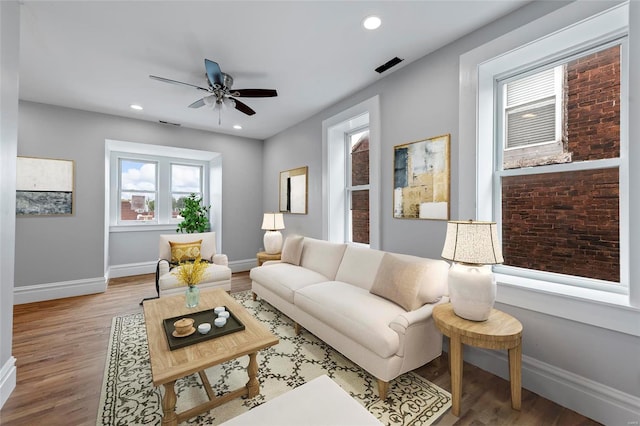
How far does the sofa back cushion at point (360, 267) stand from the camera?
2584 millimetres

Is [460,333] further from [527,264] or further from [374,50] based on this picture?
[374,50]

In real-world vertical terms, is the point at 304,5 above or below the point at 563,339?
above

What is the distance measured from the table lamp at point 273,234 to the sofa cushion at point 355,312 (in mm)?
1786

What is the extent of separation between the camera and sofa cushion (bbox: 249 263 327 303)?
276cm

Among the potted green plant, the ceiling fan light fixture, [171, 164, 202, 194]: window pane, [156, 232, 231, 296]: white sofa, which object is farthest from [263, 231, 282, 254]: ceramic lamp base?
[171, 164, 202, 194]: window pane

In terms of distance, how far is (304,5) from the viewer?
6.28 ft

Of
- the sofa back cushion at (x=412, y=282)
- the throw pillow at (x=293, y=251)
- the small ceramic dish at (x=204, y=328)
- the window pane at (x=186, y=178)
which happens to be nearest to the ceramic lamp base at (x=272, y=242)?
the throw pillow at (x=293, y=251)

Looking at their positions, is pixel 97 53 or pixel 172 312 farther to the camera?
pixel 97 53

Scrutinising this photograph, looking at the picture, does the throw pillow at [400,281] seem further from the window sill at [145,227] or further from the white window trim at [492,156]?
the window sill at [145,227]

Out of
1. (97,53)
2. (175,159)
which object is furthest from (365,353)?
(175,159)

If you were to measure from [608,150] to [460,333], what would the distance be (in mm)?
1614

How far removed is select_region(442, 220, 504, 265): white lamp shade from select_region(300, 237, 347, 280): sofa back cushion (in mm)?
1482

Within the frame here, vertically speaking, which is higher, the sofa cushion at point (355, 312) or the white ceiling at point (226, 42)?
the white ceiling at point (226, 42)

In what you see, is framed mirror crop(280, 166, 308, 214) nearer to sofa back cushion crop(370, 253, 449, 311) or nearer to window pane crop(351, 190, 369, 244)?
window pane crop(351, 190, 369, 244)
